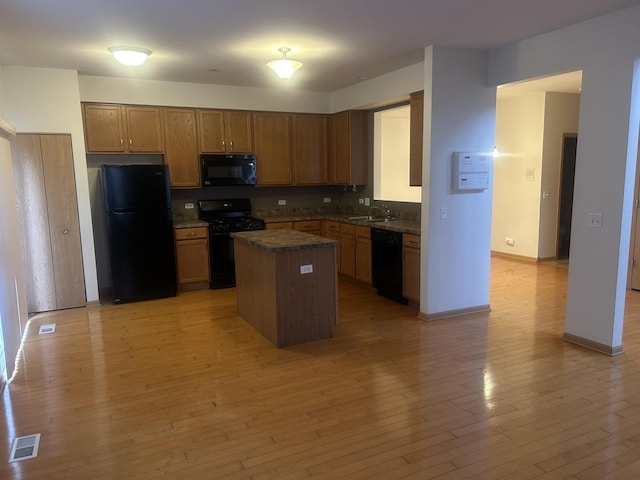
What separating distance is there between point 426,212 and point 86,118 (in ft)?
13.5

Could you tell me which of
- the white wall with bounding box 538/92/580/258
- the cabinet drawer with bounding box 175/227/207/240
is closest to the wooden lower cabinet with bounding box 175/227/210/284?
the cabinet drawer with bounding box 175/227/207/240

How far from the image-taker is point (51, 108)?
16.0 ft

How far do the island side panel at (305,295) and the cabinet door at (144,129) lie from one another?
9.73 ft

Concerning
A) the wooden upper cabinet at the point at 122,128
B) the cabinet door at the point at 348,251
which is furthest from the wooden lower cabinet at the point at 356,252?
the wooden upper cabinet at the point at 122,128

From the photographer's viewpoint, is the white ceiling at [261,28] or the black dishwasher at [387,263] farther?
the black dishwasher at [387,263]

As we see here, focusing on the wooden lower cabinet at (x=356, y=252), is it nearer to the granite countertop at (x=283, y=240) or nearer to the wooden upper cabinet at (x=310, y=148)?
the wooden upper cabinet at (x=310, y=148)

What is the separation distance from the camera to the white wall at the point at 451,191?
4.32 meters

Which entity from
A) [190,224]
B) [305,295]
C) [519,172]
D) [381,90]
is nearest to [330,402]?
[305,295]

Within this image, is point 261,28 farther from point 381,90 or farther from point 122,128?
point 122,128

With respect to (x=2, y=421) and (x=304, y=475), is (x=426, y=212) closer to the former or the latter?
(x=304, y=475)

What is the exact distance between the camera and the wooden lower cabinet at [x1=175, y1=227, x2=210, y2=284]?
5762mm

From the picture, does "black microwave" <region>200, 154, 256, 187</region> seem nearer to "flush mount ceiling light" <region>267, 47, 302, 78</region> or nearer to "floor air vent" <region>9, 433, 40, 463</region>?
"flush mount ceiling light" <region>267, 47, 302, 78</region>

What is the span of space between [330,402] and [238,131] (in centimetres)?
430

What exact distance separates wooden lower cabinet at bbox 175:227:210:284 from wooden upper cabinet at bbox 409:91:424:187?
9.06ft
